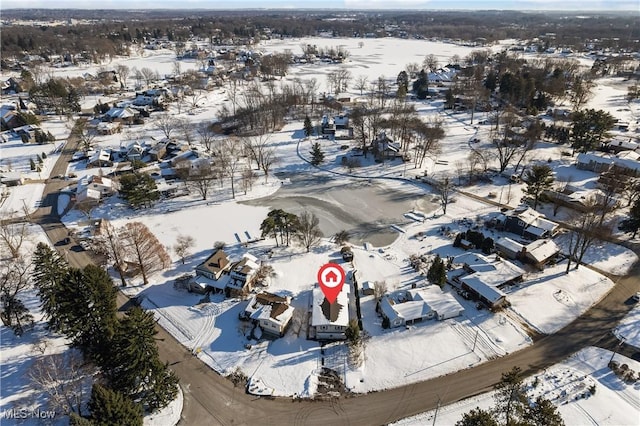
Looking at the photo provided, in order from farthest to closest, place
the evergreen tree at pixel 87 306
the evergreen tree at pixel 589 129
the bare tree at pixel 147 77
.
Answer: the bare tree at pixel 147 77
the evergreen tree at pixel 589 129
the evergreen tree at pixel 87 306

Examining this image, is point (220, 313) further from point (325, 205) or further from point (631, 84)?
point (631, 84)

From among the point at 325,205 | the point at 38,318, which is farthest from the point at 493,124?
the point at 38,318

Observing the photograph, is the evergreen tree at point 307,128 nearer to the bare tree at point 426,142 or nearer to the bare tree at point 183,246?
the bare tree at point 426,142

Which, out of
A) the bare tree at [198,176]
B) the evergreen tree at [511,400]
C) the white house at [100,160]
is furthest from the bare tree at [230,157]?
the evergreen tree at [511,400]

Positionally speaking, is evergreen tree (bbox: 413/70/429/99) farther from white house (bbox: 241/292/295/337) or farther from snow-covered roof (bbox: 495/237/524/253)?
white house (bbox: 241/292/295/337)

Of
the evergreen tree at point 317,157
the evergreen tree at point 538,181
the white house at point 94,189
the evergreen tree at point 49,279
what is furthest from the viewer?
the evergreen tree at point 317,157

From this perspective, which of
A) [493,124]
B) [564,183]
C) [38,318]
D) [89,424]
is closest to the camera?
[89,424]
